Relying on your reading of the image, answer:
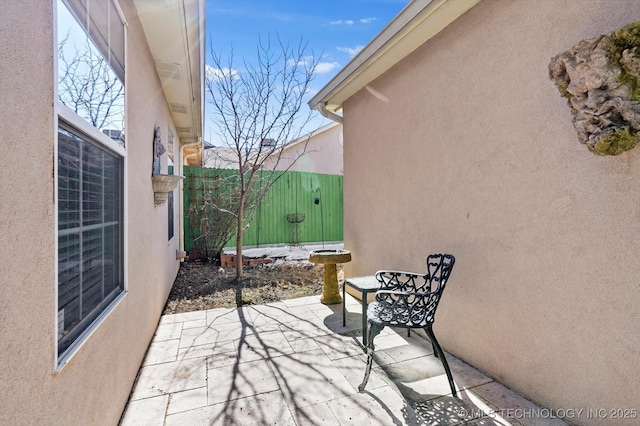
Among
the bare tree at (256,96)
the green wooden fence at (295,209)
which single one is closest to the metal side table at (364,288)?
the bare tree at (256,96)

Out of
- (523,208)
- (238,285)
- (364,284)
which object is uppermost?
(523,208)

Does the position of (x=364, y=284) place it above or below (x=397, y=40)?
below

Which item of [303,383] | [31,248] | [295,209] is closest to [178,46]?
[31,248]

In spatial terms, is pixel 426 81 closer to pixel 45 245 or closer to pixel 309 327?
pixel 309 327

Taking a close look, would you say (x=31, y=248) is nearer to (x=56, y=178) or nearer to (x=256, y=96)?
(x=56, y=178)

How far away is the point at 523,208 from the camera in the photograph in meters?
2.23

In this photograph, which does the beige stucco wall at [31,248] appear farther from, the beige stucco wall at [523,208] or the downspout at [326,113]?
the downspout at [326,113]

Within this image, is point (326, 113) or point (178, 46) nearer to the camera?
point (178, 46)

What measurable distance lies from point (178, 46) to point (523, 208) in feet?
11.6

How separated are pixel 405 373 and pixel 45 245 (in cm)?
261

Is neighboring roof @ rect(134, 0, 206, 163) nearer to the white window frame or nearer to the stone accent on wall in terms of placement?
the white window frame

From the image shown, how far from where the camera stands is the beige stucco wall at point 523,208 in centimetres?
176

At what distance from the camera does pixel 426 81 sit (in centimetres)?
315

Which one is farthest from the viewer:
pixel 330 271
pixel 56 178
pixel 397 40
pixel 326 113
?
pixel 326 113
